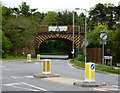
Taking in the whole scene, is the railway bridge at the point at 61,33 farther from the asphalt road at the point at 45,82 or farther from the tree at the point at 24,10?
the asphalt road at the point at 45,82

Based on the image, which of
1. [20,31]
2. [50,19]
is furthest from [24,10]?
[50,19]

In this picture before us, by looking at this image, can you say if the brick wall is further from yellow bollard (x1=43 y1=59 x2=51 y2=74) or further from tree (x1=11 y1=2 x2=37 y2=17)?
yellow bollard (x1=43 y1=59 x2=51 y2=74)

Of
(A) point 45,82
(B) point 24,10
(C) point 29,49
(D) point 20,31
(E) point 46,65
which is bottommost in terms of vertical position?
(C) point 29,49

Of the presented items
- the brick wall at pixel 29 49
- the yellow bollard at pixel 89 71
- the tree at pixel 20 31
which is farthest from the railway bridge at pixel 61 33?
the yellow bollard at pixel 89 71

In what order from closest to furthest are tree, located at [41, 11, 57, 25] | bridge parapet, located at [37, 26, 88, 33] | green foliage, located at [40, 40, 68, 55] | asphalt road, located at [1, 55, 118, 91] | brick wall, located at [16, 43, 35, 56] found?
asphalt road, located at [1, 55, 118, 91]
bridge parapet, located at [37, 26, 88, 33]
brick wall, located at [16, 43, 35, 56]
green foliage, located at [40, 40, 68, 55]
tree, located at [41, 11, 57, 25]

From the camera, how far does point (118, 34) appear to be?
85.2 feet

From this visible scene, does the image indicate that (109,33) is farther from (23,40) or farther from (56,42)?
(56,42)

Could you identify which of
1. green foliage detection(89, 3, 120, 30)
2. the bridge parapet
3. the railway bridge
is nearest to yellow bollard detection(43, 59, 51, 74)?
the railway bridge

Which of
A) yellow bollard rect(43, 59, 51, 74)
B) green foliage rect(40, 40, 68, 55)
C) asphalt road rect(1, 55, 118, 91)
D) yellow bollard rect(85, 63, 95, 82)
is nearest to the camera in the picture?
asphalt road rect(1, 55, 118, 91)

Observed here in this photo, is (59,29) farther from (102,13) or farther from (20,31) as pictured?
(102,13)

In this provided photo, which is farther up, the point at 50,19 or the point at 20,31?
the point at 50,19

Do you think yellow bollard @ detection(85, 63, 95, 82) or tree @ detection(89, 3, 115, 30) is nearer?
yellow bollard @ detection(85, 63, 95, 82)

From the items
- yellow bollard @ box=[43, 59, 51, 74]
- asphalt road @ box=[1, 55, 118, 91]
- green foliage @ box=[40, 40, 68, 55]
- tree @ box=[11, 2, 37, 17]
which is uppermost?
tree @ box=[11, 2, 37, 17]

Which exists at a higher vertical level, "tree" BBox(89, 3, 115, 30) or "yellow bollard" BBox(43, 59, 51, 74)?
"tree" BBox(89, 3, 115, 30)
